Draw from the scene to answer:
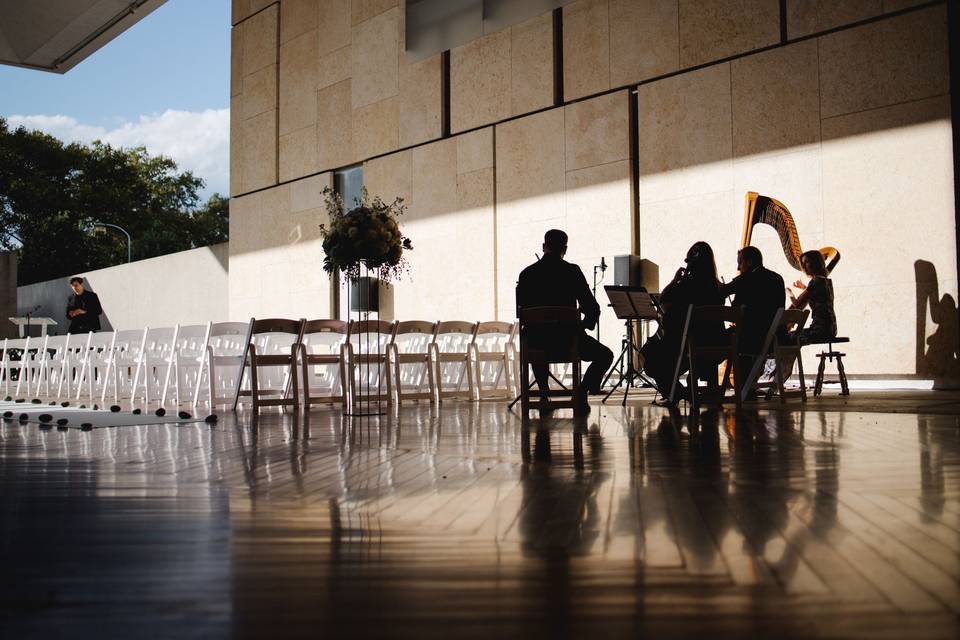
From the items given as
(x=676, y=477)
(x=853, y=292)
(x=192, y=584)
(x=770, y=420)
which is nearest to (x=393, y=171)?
(x=853, y=292)

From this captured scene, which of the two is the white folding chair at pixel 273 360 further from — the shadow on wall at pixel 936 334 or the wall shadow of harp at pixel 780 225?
the shadow on wall at pixel 936 334

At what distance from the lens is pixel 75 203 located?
1363 inches

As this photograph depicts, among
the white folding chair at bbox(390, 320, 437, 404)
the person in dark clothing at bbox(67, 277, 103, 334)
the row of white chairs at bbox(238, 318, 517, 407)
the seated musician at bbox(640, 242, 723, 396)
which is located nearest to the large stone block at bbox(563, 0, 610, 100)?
the row of white chairs at bbox(238, 318, 517, 407)

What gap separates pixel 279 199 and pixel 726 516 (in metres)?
14.8

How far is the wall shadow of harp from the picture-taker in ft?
28.4

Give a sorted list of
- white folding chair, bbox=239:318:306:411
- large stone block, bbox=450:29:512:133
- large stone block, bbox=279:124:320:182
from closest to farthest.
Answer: white folding chair, bbox=239:318:306:411
large stone block, bbox=450:29:512:133
large stone block, bbox=279:124:320:182

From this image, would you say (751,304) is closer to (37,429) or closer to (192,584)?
(37,429)

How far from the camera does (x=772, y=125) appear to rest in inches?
387

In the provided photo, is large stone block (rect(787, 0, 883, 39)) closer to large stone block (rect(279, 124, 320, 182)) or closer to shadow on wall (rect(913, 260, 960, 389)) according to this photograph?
shadow on wall (rect(913, 260, 960, 389))

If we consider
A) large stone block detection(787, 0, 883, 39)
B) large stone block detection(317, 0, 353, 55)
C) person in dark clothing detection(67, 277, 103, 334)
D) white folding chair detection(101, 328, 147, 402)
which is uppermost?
large stone block detection(317, 0, 353, 55)

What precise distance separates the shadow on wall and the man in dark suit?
2141 mm

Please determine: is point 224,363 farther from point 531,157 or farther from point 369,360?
point 531,157

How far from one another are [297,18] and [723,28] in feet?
28.1

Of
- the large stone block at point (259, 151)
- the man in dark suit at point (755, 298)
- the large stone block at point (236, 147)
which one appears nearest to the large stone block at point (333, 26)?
the large stone block at point (259, 151)
